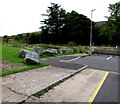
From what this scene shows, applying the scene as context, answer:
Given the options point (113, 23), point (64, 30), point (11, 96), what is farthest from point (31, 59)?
point (64, 30)

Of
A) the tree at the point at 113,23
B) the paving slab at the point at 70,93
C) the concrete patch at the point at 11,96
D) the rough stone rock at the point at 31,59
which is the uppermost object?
the tree at the point at 113,23

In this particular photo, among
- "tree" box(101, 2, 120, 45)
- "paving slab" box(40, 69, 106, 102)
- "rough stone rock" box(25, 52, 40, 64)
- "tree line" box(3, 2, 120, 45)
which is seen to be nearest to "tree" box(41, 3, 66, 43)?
"tree line" box(3, 2, 120, 45)

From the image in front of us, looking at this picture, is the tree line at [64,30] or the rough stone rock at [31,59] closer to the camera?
the rough stone rock at [31,59]

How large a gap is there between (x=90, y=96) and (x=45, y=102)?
1356 mm

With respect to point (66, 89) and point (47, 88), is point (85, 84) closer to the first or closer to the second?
point (66, 89)

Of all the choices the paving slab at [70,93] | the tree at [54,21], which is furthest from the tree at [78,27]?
the paving slab at [70,93]

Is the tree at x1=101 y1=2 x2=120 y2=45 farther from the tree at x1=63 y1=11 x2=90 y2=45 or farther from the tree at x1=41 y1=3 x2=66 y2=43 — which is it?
the tree at x1=41 y1=3 x2=66 y2=43

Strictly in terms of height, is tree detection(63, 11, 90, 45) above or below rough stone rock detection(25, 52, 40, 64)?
above

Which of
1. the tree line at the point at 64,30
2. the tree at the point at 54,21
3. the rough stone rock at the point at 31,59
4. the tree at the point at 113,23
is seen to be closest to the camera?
the rough stone rock at the point at 31,59

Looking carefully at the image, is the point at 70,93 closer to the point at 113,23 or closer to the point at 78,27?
the point at 113,23

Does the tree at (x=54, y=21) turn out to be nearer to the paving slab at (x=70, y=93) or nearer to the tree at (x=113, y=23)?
the tree at (x=113, y=23)

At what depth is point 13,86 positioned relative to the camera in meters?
3.41

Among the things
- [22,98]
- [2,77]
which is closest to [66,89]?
[22,98]

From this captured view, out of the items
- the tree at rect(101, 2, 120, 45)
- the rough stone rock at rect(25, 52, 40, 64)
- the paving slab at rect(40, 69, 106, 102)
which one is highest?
the tree at rect(101, 2, 120, 45)
